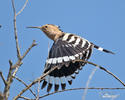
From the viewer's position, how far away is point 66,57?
2627mm

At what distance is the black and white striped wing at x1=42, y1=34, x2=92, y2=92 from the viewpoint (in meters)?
2.49

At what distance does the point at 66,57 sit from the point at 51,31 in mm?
834

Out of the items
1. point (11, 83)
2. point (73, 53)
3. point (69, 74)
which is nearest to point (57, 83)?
point (69, 74)

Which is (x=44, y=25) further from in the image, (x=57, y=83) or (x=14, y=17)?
(x=14, y=17)

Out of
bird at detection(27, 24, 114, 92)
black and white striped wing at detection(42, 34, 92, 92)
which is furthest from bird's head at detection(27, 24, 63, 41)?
black and white striped wing at detection(42, 34, 92, 92)

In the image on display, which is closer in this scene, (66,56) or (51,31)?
(66,56)

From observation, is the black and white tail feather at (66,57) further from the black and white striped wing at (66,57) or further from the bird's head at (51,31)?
the bird's head at (51,31)

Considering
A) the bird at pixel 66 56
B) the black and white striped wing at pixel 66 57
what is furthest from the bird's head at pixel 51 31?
the black and white striped wing at pixel 66 57

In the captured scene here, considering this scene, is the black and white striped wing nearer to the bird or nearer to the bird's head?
the bird

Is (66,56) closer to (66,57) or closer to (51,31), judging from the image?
(66,57)

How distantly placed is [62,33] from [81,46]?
1.97 ft

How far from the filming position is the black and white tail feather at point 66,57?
2481 mm

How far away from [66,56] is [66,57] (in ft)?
0.10

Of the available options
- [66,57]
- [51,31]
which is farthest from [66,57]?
[51,31]
